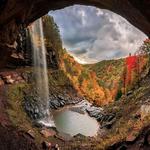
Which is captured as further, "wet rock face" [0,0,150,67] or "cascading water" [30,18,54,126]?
"cascading water" [30,18,54,126]

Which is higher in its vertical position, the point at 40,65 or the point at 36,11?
the point at 36,11

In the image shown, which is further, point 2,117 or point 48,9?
point 2,117

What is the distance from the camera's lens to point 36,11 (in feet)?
70.7

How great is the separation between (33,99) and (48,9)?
32651mm

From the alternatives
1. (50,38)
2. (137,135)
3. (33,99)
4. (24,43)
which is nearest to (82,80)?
(50,38)

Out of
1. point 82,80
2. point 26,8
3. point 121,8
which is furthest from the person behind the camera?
point 82,80

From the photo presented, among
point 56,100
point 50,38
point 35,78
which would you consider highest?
point 50,38

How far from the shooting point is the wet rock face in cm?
1612

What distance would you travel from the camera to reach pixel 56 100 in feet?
237

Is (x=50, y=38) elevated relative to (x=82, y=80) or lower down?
elevated

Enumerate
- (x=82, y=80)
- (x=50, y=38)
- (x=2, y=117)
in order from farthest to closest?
(x=82, y=80)
(x=50, y=38)
(x=2, y=117)

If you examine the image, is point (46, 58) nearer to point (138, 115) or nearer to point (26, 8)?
point (138, 115)

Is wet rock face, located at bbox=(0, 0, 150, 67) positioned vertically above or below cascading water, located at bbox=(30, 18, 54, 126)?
above

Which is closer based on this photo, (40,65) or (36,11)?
(36,11)
